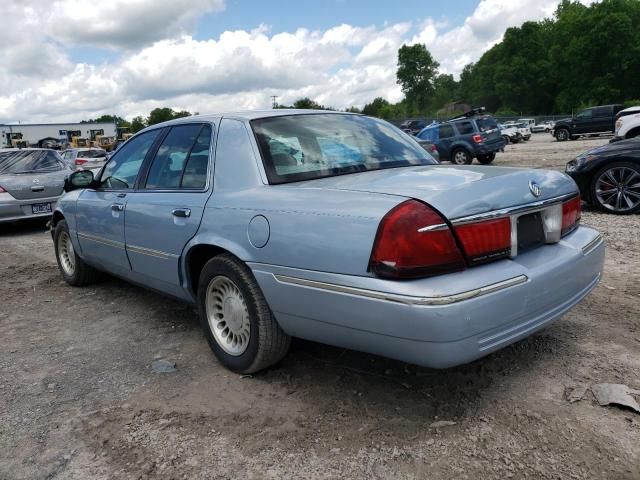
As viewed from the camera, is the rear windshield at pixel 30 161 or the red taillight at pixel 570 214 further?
the rear windshield at pixel 30 161

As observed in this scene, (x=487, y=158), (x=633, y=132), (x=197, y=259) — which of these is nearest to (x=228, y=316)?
(x=197, y=259)

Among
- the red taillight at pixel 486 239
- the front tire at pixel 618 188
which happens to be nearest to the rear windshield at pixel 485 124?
the front tire at pixel 618 188

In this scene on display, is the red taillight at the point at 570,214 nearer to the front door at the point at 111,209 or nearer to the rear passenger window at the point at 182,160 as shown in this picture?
the rear passenger window at the point at 182,160

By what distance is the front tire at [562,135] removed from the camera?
31609mm

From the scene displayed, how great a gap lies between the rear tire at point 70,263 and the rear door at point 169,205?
149cm

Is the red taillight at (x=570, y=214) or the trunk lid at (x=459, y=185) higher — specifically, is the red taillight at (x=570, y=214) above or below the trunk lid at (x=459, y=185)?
below

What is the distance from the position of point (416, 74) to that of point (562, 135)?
82726 mm

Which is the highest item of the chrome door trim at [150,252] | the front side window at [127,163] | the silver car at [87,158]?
the silver car at [87,158]

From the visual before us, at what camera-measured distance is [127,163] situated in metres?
4.25

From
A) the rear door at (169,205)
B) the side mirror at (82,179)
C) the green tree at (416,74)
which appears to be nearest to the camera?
the rear door at (169,205)

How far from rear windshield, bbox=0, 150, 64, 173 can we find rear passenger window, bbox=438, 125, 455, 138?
12165mm

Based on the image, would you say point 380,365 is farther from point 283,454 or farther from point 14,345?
point 14,345

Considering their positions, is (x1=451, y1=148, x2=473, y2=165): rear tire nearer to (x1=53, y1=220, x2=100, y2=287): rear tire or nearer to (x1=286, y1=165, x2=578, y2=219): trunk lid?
(x1=53, y1=220, x2=100, y2=287): rear tire

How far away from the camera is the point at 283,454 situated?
7.75 ft
